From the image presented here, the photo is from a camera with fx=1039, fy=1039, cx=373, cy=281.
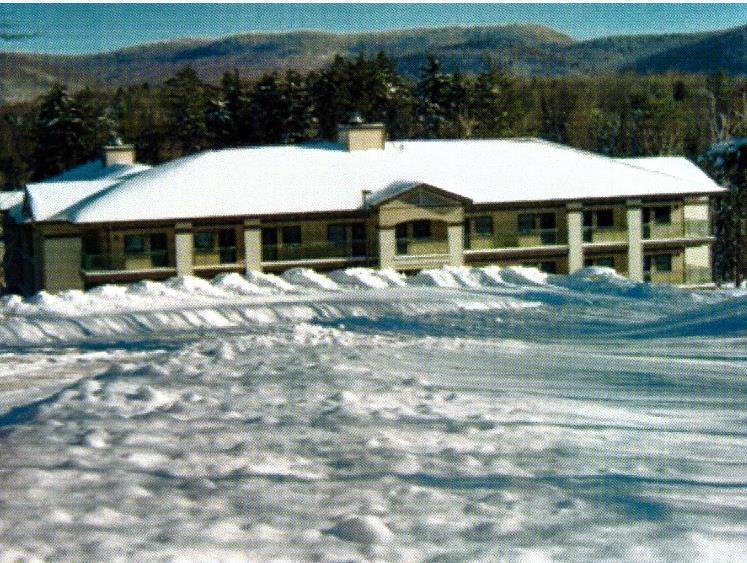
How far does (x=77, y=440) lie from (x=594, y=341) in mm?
9067

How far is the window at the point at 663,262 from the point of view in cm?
4453

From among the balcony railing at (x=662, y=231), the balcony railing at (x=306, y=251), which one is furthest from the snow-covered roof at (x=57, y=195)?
the balcony railing at (x=662, y=231)

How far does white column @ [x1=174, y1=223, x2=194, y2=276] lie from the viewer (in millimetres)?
38750

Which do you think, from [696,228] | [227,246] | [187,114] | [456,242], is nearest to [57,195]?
[227,246]

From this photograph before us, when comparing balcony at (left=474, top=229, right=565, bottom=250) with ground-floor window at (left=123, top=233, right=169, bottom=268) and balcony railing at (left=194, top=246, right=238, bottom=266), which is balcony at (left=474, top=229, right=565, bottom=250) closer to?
balcony railing at (left=194, top=246, right=238, bottom=266)

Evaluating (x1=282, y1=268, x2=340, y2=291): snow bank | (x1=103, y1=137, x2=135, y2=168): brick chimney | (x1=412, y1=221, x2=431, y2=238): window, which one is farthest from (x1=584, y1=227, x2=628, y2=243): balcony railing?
(x1=103, y1=137, x2=135, y2=168): brick chimney

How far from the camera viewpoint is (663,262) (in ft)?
146

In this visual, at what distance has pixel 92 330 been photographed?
18.6 metres

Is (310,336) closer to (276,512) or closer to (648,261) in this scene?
(276,512)

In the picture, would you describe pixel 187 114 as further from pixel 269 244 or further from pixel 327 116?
pixel 269 244

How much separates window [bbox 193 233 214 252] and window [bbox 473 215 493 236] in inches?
418

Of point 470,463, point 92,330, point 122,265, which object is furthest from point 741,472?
point 122,265

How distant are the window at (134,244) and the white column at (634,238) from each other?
64.4ft

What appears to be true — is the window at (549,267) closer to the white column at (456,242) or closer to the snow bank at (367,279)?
the white column at (456,242)
